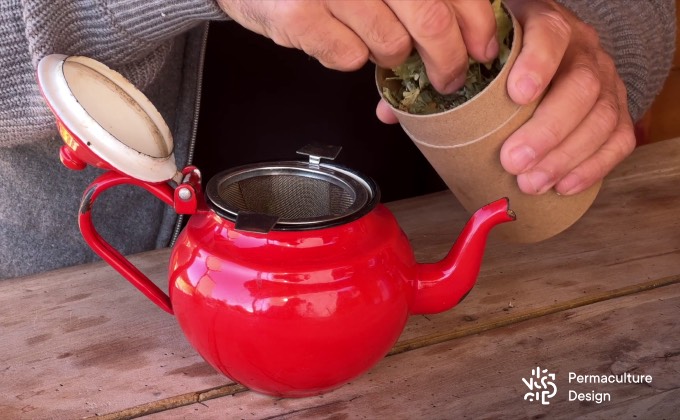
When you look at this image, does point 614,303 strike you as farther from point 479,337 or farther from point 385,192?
point 385,192

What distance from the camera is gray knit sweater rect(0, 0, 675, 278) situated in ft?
2.76

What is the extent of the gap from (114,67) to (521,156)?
0.50 meters

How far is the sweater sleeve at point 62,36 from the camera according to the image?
2.71ft

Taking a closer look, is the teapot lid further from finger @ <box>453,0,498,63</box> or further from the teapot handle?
finger @ <box>453,0,498,63</box>

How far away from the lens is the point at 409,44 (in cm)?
68

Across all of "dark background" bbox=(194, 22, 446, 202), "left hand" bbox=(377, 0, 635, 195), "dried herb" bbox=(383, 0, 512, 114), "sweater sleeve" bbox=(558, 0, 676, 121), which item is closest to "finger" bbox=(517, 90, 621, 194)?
"left hand" bbox=(377, 0, 635, 195)

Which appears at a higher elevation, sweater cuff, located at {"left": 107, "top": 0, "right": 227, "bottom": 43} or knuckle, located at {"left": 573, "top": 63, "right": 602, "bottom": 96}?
knuckle, located at {"left": 573, "top": 63, "right": 602, "bottom": 96}

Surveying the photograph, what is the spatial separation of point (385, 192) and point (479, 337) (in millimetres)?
582

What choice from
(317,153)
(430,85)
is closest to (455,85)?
(430,85)

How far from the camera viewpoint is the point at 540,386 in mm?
689

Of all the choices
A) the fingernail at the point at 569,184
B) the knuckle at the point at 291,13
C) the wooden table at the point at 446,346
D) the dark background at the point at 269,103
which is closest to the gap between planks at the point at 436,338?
the wooden table at the point at 446,346

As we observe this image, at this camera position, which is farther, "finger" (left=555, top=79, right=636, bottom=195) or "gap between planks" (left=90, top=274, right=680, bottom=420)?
"finger" (left=555, top=79, right=636, bottom=195)

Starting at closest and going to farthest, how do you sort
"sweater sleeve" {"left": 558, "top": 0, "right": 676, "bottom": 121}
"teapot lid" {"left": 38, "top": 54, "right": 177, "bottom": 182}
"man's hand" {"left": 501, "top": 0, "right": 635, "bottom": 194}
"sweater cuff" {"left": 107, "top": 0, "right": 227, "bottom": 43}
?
"teapot lid" {"left": 38, "top": 54, "right": 177, "bottom": 182} → "man's hand" {"left": 501, "top": 0, "right": 635, "bottom": 194} → "sweater cuff" {"left": 107, "top": 0, "right": 227, "bottom": 43} → "sweater sleeve" {"left": 558, "top": 0, "right": 676, "bottom": 121}

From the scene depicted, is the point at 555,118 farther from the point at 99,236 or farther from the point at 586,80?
the point at 99,236
